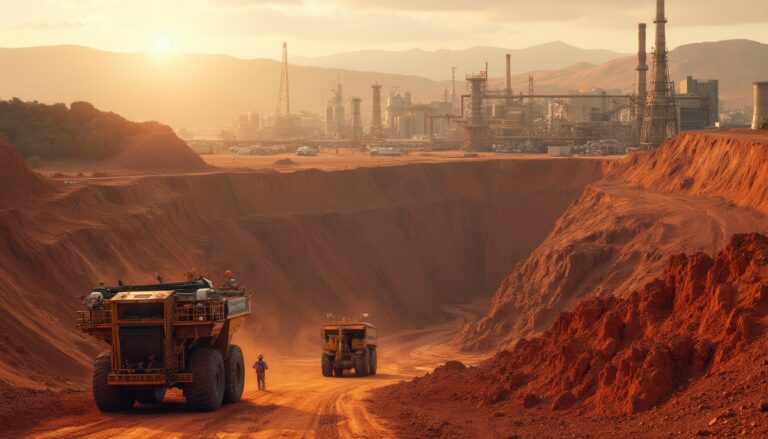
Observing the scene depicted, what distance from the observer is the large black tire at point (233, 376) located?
29.7 meters

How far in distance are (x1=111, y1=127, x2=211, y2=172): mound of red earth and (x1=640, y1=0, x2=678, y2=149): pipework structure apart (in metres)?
38.6

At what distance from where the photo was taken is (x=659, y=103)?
10312 cm

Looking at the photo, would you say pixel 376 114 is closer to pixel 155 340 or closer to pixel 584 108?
pixel 584 108

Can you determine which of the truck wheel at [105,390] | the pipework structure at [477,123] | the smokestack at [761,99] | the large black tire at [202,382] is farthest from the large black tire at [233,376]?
the pipework structure at [477,123]

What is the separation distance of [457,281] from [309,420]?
2451 inches

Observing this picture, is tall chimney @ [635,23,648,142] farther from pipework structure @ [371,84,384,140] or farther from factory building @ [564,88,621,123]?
pipework structure @ [371,84,384,140]

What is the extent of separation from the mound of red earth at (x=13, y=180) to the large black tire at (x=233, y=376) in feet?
79.5

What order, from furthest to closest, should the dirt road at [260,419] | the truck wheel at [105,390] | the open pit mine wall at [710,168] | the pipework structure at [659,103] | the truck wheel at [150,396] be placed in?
1. the pipework structure at [659,103]
2. the open pit mine wall at [710,168]
3. the truck wheel at [150,396]
4. the truck wheel at [105,390]
5. the dirt road at [260,419]

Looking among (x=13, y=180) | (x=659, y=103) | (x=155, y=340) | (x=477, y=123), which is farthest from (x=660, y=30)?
(x=155, y=340)

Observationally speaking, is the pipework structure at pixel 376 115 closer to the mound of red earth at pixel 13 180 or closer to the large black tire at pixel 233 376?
the mound of red earth at pixel 13 180

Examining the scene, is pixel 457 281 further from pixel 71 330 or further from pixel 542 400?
pixel 542 400

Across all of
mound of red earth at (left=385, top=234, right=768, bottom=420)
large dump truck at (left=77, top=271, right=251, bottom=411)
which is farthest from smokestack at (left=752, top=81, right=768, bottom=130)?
large dump truck at (left=77, top=271, right=251, bottom=411)

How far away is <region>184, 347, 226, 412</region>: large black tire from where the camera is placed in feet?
90.5

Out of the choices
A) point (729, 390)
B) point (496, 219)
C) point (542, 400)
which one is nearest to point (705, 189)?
point (496, 219)
